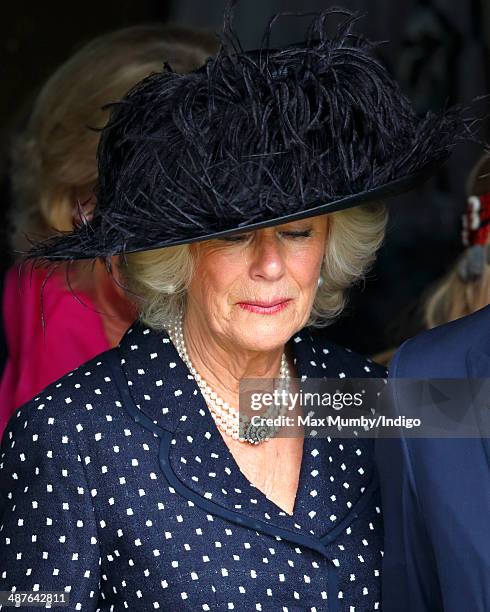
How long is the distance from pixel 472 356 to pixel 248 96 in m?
0.66

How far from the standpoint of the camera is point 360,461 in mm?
2543

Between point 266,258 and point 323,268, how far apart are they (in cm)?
31

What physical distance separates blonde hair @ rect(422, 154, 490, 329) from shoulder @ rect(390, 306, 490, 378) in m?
0.49

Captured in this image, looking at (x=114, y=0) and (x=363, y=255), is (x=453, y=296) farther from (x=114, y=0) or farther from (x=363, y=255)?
(x=114, y=0)

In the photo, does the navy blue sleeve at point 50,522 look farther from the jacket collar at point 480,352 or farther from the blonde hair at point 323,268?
the jacket collar at point 480,352

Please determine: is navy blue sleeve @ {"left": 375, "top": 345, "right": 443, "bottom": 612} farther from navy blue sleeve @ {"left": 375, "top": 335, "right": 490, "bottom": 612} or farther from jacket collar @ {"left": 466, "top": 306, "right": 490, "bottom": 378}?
jacket collar @ {"left": 466, "top": 306, "right": 490, "bottom": 378}

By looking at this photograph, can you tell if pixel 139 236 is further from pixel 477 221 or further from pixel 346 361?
pixel 477 221

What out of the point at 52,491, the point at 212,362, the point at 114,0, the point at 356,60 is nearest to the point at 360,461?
the point at 212,362

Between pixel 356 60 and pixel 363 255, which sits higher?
pixel 356 60

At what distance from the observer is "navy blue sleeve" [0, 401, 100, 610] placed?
220 centimetres

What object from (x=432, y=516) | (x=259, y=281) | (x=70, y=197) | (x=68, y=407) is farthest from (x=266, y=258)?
(x=70, y=197)

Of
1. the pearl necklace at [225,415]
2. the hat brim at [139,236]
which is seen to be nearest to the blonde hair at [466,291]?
the hat brim at [139,236]

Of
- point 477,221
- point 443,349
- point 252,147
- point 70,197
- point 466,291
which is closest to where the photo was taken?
point 252,147

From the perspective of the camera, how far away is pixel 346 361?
2703 millimetres
